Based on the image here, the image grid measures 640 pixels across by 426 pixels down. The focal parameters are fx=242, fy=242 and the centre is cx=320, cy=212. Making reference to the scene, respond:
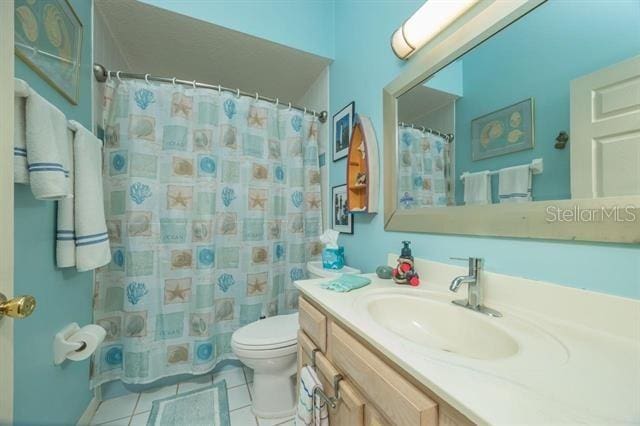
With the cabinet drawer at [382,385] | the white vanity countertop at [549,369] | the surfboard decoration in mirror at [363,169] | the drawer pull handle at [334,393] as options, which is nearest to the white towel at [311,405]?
the drawer pull handle at [334,393]

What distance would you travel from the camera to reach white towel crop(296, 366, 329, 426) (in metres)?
0.76

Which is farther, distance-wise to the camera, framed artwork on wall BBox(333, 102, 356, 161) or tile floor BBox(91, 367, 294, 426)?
framed artwork on wall BBox(333, 102, 356, 161)

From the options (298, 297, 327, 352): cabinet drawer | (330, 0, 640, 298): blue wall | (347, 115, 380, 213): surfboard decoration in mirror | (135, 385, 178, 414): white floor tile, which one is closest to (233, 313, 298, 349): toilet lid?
(298, 297, 327, 352): cabinet drawer

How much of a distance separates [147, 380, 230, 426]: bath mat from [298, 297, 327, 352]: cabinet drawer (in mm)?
778

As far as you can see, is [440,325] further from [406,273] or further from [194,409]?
[194,409]

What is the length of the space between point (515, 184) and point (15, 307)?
1247 mm

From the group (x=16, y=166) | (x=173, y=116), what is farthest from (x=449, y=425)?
(x=173, y=116)

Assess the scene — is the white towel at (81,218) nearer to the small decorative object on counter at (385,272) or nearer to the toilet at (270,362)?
the toilet at (270,362)

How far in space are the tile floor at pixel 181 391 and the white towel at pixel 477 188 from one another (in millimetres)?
1372

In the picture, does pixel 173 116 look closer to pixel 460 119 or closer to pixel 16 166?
pixel 16 166

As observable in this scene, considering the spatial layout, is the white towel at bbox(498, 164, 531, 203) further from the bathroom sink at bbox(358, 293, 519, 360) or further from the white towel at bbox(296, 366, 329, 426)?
the white towel at bbox(296, 366, 329, 426)

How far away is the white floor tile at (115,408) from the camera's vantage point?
1.23 meters

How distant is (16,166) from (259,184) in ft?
3.41

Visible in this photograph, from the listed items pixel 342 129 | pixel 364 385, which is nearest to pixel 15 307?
pixel 364 385
